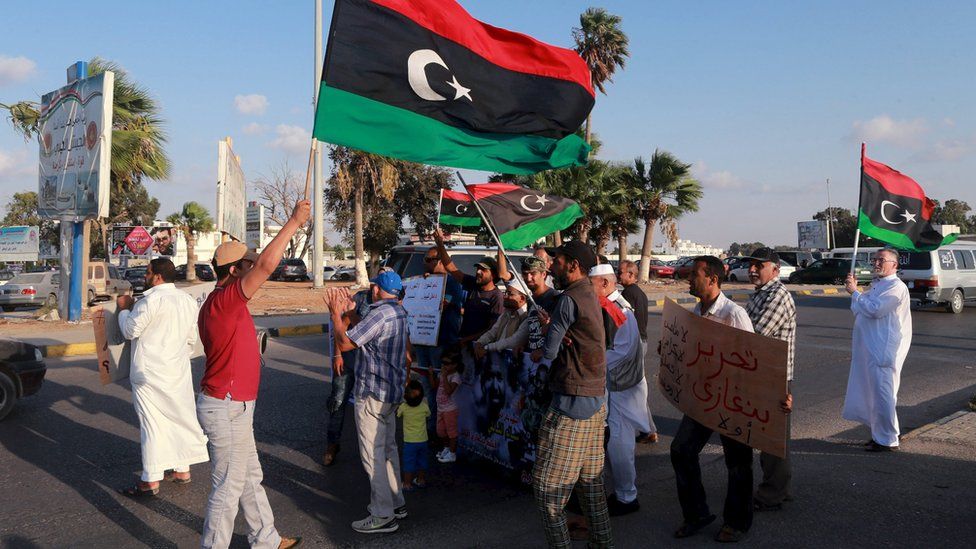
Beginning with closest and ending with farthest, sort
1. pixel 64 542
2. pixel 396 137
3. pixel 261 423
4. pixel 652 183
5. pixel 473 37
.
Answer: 1. pixel 64 542
2. pixel 396 137
3. pixel 473 37
4. pixel 261 423
5. pixel 652 183

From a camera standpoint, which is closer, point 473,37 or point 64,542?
point 64,542

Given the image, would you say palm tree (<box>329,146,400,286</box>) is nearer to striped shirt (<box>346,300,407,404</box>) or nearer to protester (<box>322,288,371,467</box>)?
protester (<box>322,288,371,467</box>)

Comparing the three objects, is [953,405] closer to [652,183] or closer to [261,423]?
[261,423]

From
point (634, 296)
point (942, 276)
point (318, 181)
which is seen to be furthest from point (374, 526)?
point (318, 181)

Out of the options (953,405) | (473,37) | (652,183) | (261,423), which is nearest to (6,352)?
(261,423)

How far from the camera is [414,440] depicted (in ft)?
18.4

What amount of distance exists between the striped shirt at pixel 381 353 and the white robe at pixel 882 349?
13.4 feet

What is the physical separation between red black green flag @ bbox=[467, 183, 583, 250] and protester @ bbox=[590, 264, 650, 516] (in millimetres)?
3501

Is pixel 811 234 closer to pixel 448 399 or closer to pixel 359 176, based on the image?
pixel 359 176

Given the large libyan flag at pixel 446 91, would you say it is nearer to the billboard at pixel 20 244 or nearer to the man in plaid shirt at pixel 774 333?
the man in plaid shirt at pixel 774 333

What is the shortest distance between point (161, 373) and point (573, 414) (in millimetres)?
3312

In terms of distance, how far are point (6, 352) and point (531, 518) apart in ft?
19.8

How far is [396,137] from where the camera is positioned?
537cm

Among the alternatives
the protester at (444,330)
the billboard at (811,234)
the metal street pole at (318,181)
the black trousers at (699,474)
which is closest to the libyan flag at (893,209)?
the black trousers at (699,474)
